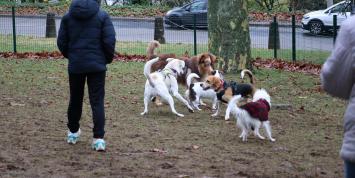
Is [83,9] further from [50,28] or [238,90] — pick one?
[50,28]

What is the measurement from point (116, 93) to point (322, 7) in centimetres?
2995

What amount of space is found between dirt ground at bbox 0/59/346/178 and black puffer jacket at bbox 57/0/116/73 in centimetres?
99

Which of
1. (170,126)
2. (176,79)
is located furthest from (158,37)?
(170,126)

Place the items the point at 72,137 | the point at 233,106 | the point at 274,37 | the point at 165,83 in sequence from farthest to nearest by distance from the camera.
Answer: the point at 274,37 → the point at 165,83 → the point at 233,106 → the point at 72,137

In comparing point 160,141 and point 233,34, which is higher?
point 233,34

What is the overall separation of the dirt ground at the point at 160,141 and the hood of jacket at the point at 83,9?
4.96ft

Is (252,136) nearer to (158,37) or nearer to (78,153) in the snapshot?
(78,153)

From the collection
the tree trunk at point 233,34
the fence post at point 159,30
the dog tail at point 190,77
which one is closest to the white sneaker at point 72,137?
the dog tail at point 190,77

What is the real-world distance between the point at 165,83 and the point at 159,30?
520 inches

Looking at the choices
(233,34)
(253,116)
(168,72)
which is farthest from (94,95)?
(233,34)

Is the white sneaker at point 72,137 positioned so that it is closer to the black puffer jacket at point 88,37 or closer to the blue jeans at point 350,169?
the black puffer jacket at point 88,37

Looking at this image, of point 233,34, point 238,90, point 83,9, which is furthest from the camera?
point 233,34

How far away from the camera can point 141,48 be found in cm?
2236

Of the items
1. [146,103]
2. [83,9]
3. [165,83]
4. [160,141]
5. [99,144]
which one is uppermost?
[83,9]
